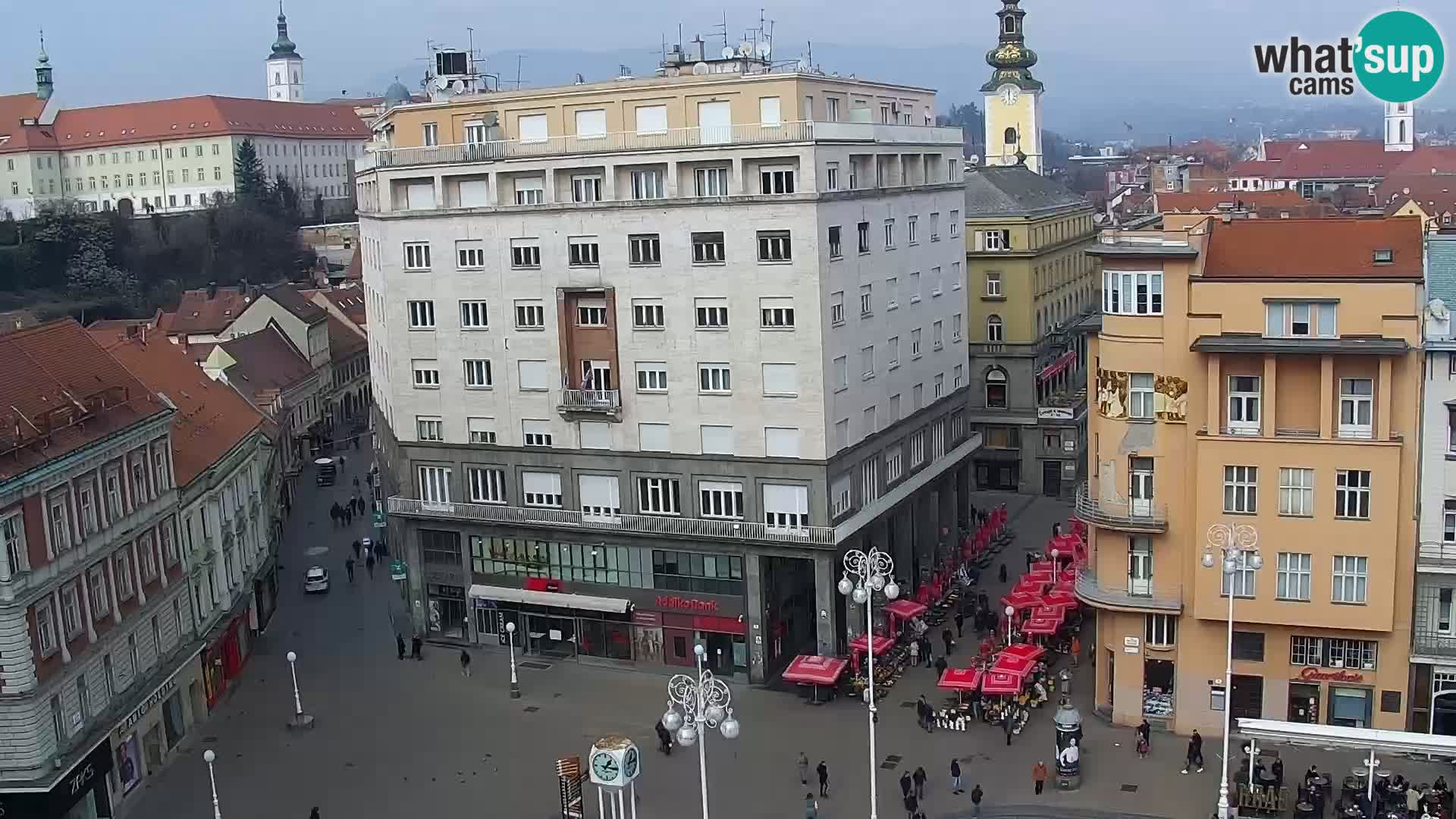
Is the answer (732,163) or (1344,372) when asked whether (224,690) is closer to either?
(732,163)

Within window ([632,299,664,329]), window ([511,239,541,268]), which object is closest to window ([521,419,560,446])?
window ([632,299,664,329])

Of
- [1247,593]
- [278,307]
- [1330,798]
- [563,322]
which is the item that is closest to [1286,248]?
[1247,593]

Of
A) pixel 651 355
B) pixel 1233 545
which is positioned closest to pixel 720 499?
pixel 651 355

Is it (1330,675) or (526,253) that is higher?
(526,253)

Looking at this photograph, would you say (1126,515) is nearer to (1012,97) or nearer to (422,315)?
(422,315)

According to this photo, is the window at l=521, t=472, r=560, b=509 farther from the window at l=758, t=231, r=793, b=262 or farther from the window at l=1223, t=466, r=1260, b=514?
the window at l=1223, t=466, r=1260, b=514

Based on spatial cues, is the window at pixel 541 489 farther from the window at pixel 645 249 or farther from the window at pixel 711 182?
the window at pixel 711 182
